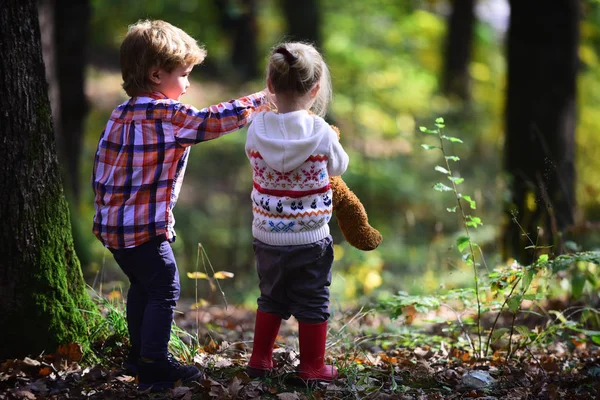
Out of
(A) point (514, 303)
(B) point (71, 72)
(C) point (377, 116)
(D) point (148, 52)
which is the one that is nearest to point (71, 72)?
(B) point (71, 72)

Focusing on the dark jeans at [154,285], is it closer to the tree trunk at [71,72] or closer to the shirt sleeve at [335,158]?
the shirt sleeve at [335,158]

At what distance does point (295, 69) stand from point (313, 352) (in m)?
1.42

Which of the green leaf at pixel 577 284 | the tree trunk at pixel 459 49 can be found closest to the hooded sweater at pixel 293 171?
the green leaf at pixel 577 284

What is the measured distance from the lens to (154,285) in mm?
3166

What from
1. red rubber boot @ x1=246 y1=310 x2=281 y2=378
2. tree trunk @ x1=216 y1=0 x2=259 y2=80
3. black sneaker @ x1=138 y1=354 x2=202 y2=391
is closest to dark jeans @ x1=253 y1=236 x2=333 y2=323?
red rubber boot @ x1=246 y1=310 x2=281 y2=378

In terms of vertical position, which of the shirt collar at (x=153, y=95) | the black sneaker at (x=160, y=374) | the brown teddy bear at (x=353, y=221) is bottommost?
the black sneaker at (x=160, y=374)

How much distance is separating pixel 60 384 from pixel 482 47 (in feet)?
67.9

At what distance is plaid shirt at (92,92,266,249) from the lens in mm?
3053

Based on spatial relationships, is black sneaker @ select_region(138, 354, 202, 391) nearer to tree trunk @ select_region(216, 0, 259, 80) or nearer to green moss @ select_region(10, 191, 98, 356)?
green moss @ select_region(10, 191, 98, 356)

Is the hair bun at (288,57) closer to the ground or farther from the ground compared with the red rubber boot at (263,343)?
farther from the ground

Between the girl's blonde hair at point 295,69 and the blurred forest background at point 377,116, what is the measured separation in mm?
1157

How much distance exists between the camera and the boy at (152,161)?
10.0 feet

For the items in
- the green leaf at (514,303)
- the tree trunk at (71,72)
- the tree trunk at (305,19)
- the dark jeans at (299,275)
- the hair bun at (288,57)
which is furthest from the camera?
the tree trunk at (305,19)

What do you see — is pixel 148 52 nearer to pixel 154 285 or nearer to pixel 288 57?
pixel 288 57
